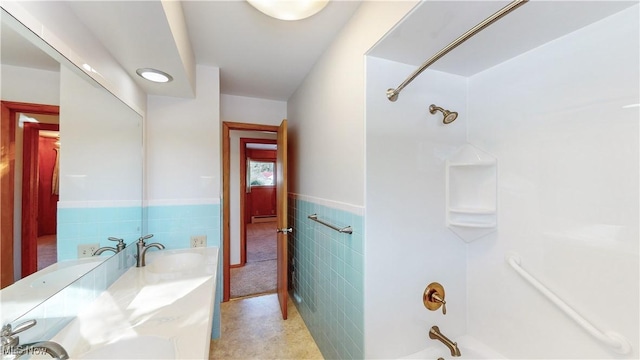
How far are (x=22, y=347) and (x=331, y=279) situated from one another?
4.53 feet

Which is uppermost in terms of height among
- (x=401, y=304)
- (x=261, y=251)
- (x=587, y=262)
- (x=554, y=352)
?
(x=587, y=262)

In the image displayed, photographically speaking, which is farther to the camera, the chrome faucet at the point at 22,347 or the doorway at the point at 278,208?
the doorway at the point at 278,208

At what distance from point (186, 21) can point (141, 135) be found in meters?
0.92

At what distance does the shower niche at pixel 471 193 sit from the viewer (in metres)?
1.39

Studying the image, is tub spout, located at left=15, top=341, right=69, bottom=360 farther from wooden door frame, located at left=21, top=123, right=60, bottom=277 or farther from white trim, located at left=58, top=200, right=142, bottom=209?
white trim, located at left=58, top=200, right=142, bottom=209

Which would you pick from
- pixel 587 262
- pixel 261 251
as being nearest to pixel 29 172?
pixel 587 262

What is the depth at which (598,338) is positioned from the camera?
971 millimetres

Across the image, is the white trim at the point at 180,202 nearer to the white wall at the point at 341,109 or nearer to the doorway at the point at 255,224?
the white wall at the point at 341,109

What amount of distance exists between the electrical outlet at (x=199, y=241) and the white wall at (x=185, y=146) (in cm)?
30

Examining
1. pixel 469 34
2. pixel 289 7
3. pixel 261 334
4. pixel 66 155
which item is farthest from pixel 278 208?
pixel 469 34

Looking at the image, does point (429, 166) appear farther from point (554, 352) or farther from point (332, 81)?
point (554, 352)

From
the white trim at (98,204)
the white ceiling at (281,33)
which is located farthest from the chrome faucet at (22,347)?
the white ceiling at (281,33)

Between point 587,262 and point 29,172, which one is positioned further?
point 587,262

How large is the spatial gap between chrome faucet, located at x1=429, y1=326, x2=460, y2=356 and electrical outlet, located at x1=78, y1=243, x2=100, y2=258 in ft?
6.18
